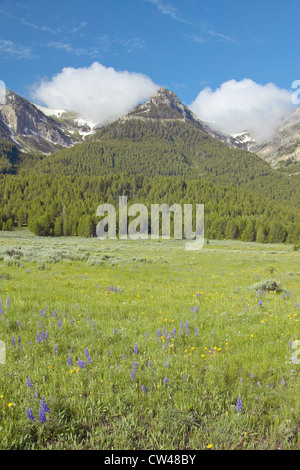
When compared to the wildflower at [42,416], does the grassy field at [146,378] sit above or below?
below

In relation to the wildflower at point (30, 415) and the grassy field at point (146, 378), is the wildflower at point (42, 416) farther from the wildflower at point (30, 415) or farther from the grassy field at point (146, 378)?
the wildflower at point (30, 415)

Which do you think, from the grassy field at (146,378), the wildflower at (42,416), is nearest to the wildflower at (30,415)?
the grassy field at (146,378)

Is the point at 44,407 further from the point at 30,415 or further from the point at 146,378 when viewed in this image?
the point at 146,378

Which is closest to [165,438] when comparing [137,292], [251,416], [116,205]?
[251,416]

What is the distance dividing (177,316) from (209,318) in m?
0.85

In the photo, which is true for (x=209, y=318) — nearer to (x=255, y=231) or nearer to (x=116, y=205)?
(x=255, y=231)

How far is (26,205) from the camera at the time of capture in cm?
12362

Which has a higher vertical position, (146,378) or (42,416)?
(42,416)

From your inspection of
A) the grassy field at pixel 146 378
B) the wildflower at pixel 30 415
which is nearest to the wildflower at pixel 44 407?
the grassy field at pixel 146 378

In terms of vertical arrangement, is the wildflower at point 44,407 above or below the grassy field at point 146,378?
above

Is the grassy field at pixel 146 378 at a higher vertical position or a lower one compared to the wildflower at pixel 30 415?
lower

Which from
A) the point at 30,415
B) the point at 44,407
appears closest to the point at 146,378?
the point at 44,407

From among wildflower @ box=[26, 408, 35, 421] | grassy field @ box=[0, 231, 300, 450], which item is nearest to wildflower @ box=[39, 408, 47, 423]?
grassy field @ box=[0, 231, 300, 450]

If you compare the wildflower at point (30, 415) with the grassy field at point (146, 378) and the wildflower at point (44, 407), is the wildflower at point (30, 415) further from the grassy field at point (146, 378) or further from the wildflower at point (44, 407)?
the wildflower at point (44, 407)
